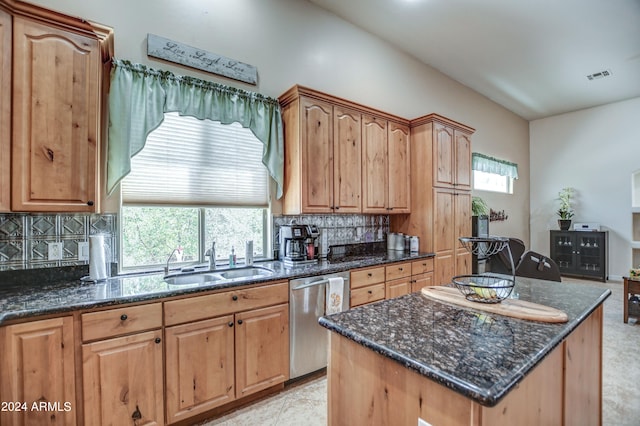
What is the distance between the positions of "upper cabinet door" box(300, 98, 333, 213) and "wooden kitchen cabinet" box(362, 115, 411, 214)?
0.48m

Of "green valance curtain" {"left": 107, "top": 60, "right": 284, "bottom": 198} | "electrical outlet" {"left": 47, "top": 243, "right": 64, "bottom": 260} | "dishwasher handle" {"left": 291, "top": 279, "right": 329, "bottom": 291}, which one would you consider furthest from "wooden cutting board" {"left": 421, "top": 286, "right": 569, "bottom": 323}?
"electrical outlet" {"left": 47, "top": 243, "right": 64, "bottom": 260}

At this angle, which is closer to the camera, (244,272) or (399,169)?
(244,272)

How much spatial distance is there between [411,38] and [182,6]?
284cm

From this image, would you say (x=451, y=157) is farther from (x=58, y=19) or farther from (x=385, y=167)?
(x=58, y=19)

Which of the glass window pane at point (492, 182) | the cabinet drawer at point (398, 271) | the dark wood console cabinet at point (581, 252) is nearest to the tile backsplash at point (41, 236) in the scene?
the cabinet drawer at point (398, 271)

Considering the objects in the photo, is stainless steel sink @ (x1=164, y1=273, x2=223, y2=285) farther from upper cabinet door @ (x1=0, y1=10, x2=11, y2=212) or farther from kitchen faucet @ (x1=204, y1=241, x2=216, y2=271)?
upper cabinet door @ (x1=0, y1=10, x2=11, y2=212)

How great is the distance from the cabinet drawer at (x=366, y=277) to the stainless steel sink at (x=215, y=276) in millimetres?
776

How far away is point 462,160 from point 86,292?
4.17 meters

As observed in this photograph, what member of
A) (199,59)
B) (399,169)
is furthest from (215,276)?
(399,169)

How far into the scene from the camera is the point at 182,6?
254 centimetres

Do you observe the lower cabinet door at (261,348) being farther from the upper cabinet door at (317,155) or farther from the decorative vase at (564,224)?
the decorative vase at (564,224)

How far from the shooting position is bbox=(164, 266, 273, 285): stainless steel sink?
227 centimetres

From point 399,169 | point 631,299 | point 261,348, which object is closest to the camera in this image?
point 261,348

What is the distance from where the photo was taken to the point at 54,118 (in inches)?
69.0
